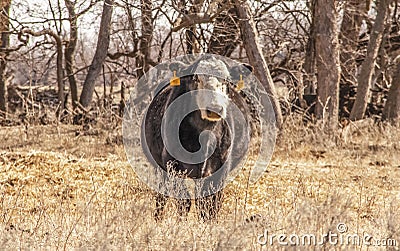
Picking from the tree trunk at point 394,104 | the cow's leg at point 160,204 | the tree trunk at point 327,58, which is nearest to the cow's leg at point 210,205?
the cow's leg at point 160,204

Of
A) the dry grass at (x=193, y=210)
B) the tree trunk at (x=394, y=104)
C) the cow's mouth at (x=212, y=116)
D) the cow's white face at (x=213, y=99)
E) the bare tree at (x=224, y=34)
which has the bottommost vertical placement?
the dry grass at (x=193, y=210)

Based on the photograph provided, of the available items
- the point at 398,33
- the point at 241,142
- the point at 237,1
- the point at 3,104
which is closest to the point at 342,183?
the point at 241,142

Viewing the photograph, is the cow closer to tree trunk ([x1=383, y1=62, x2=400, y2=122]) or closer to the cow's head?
the cow's head

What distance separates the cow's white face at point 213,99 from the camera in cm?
543

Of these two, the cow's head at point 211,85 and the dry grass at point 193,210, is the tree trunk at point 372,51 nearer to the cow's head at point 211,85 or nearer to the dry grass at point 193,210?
the dry grass at point 193,210

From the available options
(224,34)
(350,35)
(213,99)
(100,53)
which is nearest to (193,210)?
(213,99)

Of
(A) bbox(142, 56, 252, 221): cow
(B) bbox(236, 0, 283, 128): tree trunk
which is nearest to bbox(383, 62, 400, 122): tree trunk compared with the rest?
(B) bbox(236, 0, 283, 128): tree trunk

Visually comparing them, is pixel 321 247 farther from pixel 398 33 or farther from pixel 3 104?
pixel 3 104

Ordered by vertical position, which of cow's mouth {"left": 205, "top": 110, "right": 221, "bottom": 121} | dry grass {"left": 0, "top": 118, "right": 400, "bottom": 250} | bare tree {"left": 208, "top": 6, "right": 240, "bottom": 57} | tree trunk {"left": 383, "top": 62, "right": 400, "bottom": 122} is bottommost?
dry grass {"left": 0, "top": 118, "right": 400, "bottom": 250}

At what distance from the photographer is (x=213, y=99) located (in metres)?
5.52

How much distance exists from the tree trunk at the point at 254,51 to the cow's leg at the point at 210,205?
17.0ft

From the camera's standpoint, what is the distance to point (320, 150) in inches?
408

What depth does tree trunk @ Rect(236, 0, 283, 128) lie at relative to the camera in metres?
10.3

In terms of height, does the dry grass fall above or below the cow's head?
below
